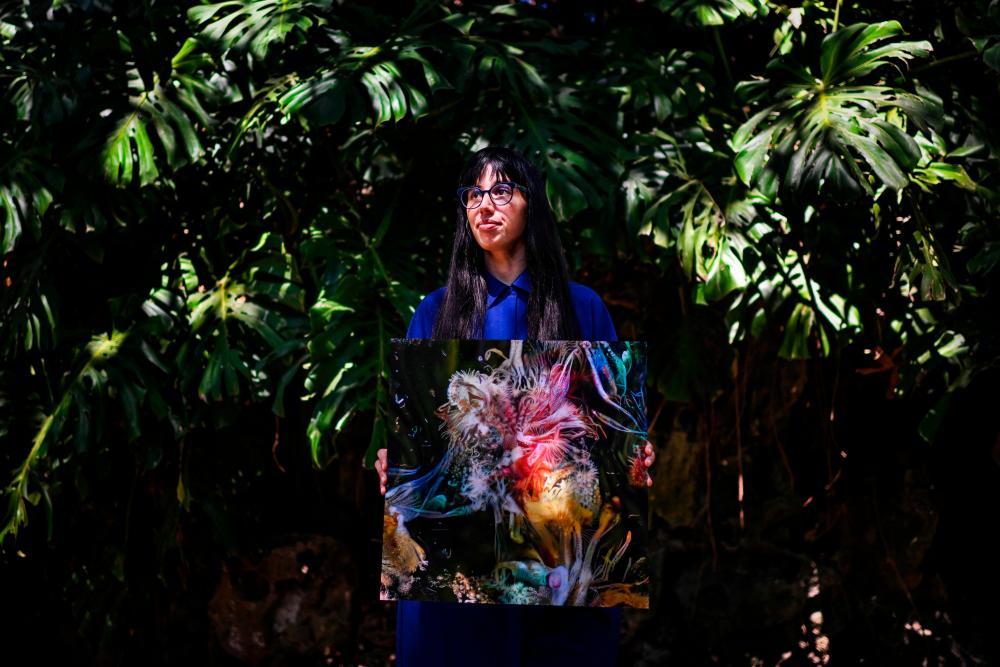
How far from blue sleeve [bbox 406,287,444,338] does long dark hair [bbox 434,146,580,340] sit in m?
0.06

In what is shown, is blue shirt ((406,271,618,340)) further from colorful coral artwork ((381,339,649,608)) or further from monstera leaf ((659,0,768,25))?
monstera leaf ((659,0,768,25))

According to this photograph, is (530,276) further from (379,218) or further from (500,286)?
(379,218)

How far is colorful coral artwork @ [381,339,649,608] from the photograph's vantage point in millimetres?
1917

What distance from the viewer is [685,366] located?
3.61m

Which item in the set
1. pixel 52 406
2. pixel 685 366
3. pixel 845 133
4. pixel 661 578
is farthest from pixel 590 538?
pixel 661 578

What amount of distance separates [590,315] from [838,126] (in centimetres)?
110

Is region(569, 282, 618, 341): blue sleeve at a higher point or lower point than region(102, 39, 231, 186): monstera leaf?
lower

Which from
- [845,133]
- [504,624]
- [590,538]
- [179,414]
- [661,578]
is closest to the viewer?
[590,538]

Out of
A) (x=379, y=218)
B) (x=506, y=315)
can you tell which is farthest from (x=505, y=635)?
(x=379, y=218)

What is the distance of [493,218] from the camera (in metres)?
2.10

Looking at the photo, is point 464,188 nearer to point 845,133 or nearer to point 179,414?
point 845,133

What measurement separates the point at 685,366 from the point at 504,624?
5.65 ft

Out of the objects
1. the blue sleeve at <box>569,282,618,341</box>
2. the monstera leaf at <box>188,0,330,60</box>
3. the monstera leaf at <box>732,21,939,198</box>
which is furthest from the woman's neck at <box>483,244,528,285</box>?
the monstera leaf at <box>188,0,330,60</box>

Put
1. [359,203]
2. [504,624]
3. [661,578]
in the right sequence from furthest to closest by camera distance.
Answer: [661,578] < [359,203] < [504,624]
